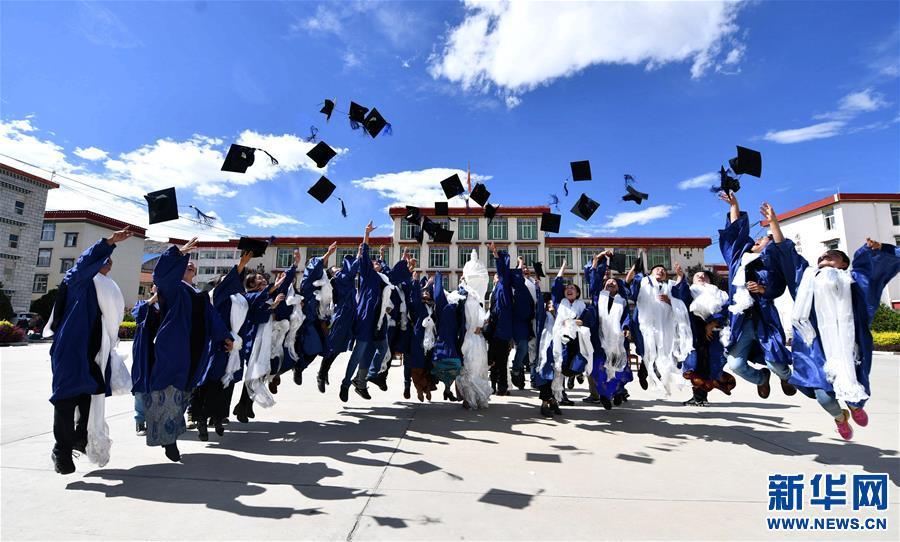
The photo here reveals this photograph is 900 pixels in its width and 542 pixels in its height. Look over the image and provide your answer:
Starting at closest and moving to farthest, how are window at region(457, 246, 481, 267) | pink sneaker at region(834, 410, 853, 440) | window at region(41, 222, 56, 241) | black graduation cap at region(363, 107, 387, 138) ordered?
pink sneaker at region(834, 410, 853, 440)
black graduation cap at region(363, 107, 387, 138)
window at region(41, 222, 56, 241)
window at region(457, 246, 481, 267)

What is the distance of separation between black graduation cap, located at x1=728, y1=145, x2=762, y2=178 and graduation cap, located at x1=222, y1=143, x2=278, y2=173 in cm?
653

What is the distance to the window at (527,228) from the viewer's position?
41088mm

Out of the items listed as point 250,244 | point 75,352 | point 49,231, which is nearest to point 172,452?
point 75,352

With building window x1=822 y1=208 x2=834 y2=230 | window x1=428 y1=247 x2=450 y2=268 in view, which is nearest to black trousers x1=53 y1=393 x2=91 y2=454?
window x1=428 y1=247 x2=450 y2=268

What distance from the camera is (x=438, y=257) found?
40.8 m

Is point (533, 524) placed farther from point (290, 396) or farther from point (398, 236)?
point (398, 236)

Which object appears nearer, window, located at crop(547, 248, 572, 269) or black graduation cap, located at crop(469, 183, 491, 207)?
black graduation cap, located at crop(469, 183, 491, 207)

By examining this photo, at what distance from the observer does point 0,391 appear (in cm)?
654

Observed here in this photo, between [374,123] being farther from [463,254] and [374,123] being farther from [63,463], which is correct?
[463,254]

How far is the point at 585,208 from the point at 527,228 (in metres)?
34.1

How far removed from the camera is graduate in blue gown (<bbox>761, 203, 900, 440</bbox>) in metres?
3.64

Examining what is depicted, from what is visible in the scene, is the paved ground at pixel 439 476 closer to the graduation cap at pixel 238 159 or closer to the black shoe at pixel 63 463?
the black shoe at pixel 63 463

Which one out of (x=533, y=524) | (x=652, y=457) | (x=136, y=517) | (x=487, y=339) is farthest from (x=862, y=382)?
(x=136, y=517)

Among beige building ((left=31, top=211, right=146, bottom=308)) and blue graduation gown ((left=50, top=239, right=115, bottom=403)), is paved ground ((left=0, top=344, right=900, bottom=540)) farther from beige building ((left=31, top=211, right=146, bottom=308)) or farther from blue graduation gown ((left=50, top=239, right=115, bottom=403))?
beige building ((left=31, top=211, right=146, bottom=308))
